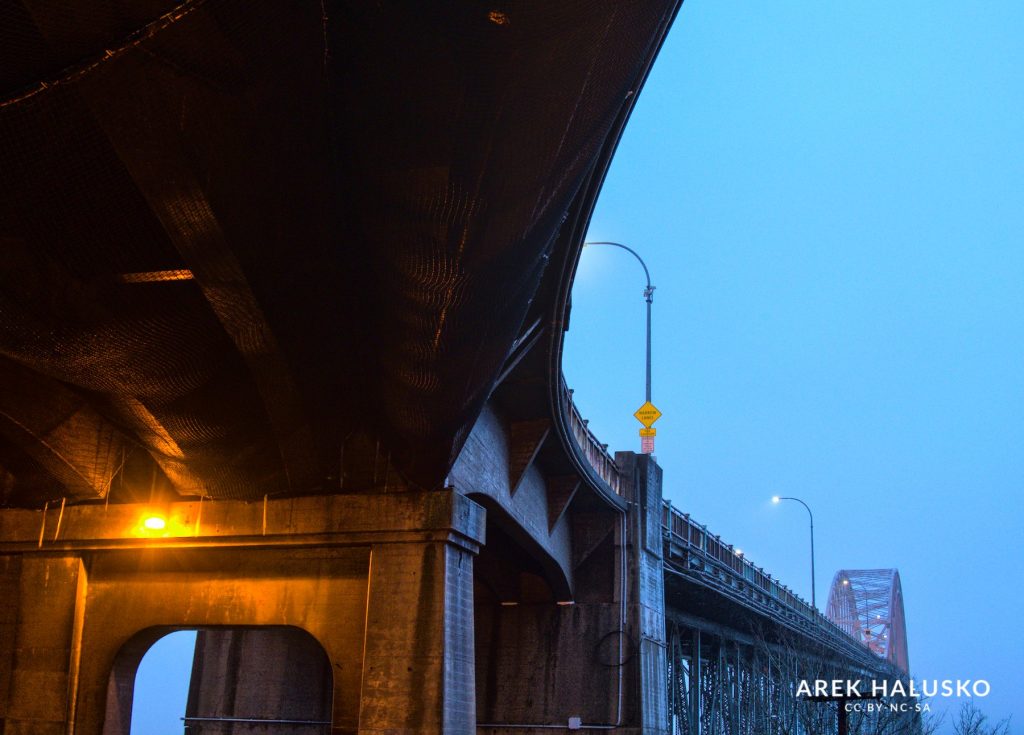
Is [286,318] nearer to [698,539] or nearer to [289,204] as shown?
[289,204]

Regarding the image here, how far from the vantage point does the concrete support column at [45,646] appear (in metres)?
16.4

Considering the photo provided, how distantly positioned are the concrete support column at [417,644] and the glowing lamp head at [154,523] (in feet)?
11.2

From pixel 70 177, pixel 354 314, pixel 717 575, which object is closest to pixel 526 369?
pixel 354 314

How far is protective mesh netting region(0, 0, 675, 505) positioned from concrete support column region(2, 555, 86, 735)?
298 cm

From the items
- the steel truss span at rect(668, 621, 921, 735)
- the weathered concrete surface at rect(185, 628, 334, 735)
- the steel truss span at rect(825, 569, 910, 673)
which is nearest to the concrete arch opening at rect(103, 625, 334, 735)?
the weathered concrete surface at rect(185, 628, 334, 735)

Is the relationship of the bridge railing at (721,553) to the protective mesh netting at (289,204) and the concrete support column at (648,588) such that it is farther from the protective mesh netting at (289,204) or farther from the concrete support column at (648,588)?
the protective mesh netting at (289,204)

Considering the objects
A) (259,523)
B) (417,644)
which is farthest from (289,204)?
(259,523)

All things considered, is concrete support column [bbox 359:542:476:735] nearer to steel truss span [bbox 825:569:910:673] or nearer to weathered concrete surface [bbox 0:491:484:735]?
weathered concrete surface [bbox 0:491:484:735]

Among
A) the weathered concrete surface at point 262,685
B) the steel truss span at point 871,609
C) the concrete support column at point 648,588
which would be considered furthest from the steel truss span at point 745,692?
the steel truss span at point 871,609

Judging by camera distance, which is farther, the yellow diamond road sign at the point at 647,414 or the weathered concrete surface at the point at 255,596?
the yellow diamond road sign at the point at 647,414

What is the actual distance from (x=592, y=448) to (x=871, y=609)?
3891 inches

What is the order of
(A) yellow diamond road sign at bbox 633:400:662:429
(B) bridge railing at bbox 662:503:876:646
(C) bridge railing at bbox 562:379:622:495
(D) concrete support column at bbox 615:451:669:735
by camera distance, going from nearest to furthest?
(C) bridge railing at bbox 562:379:622:495
(D) concrete support column at bbox 615:451:669:735
(A) yellow diamond road sign at bbox 633:400:662:429
(B) bridge railing at bbox 662:503:876:646

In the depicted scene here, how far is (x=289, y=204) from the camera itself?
10.8 metres

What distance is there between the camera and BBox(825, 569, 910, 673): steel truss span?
11400 centimetres
